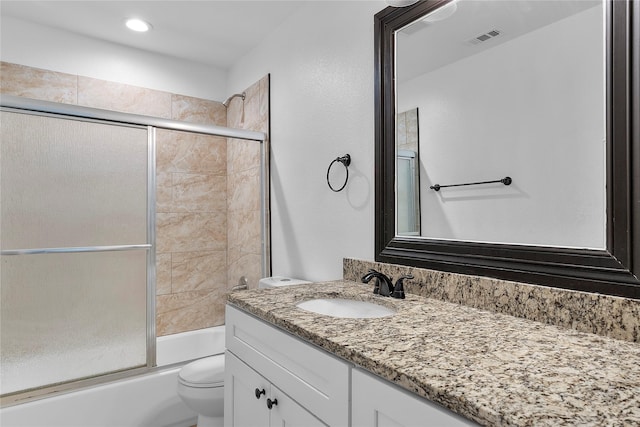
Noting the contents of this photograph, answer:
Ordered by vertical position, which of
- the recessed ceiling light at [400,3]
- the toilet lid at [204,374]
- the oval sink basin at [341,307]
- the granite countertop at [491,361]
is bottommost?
the toilet lid at [204,374]

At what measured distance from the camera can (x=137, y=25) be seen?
8.24 feet

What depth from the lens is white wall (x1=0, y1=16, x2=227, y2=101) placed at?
96.4 inches

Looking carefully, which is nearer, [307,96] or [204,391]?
[204,391]

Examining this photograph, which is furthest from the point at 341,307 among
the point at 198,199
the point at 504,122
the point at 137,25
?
the point at 137,25

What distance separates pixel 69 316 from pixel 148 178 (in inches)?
32.4

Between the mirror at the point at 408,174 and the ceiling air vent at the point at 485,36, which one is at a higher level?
the ceiling air vent at the point at 485,36

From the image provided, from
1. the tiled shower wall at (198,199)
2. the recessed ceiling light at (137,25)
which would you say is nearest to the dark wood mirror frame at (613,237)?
the tiled shower wall at (198,199)

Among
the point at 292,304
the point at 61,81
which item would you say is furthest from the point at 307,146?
the point at 61,81

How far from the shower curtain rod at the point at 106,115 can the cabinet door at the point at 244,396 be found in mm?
1409

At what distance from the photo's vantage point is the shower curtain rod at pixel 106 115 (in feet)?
5.94

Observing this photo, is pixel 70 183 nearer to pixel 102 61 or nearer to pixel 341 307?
pixel 102 61

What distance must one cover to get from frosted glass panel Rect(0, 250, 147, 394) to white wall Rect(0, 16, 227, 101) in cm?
147

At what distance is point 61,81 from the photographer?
2586 millimetres

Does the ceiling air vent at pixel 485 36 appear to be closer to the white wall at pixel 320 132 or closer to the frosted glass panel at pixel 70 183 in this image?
the white wall at pixel 320 132
